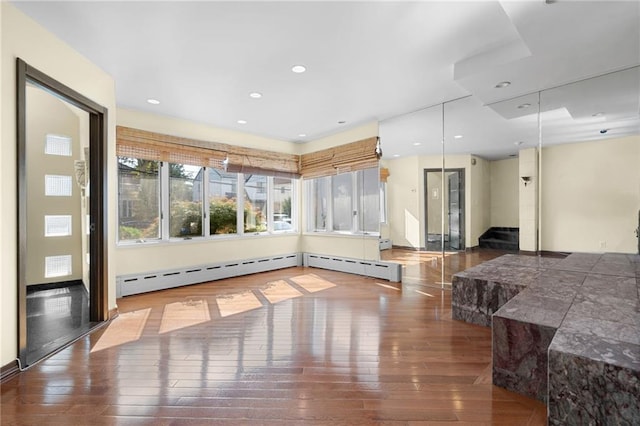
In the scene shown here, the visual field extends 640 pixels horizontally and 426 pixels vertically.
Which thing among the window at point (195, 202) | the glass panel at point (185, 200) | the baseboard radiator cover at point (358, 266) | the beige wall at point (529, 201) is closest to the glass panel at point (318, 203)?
the window at point (195, 202)

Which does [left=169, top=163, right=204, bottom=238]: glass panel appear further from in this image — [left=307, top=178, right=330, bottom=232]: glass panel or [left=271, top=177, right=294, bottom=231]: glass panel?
[left=307, top=178, right=330, bottom=232]: glass panel

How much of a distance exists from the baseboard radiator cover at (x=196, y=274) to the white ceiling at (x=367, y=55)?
7.93 feet

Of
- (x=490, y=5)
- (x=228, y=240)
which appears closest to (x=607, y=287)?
(x=490, y=5)

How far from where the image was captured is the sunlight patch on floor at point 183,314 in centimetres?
302

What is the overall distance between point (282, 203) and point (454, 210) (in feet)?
11.0

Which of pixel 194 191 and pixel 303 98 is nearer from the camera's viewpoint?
pixel 303 98

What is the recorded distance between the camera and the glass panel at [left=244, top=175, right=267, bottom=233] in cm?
574

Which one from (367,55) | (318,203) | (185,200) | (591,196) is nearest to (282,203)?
(318,203)

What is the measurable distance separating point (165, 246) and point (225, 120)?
86.3 inches

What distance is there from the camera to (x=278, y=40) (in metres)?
2.55

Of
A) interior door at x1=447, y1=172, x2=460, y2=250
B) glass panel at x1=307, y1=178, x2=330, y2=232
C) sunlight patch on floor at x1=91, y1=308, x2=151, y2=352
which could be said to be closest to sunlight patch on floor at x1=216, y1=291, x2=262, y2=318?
sunlight patch on floor at x1=91, y1=308, x2=151, y2=352

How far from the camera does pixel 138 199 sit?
175 inches

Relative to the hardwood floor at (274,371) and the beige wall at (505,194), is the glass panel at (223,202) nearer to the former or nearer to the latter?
the hardwood floor at (274,371)

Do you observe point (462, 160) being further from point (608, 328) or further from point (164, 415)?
point (164, 415)
